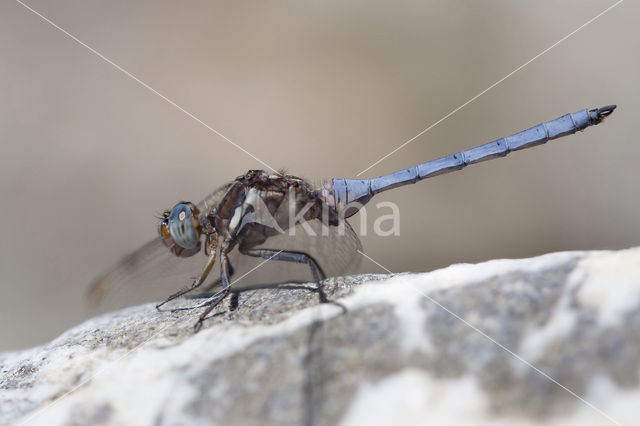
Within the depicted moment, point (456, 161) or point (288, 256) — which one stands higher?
point (456, 161)

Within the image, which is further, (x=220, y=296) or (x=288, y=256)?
(x=288, y=256)

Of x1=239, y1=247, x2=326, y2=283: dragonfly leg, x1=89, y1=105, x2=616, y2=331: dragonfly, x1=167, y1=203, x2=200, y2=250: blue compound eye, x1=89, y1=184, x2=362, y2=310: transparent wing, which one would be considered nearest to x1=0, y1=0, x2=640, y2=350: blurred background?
x1=89, y1=105, x2=616, y2=331: dragonfly

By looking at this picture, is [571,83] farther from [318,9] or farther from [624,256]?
[624,256]

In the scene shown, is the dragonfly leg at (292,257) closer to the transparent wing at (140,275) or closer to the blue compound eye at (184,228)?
the blue compound eye at (184,228)

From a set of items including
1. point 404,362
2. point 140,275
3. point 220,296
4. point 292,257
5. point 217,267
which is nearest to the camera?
point 404,362

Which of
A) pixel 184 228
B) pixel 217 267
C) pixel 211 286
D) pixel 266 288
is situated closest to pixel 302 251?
pixel 266 288

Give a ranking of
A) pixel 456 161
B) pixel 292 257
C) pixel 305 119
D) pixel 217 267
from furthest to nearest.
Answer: pixel 305 119 < pixel 456 161 < pixel 217 267 < pixel 292 257

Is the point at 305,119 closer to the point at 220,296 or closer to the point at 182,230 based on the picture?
the point at 182,230
